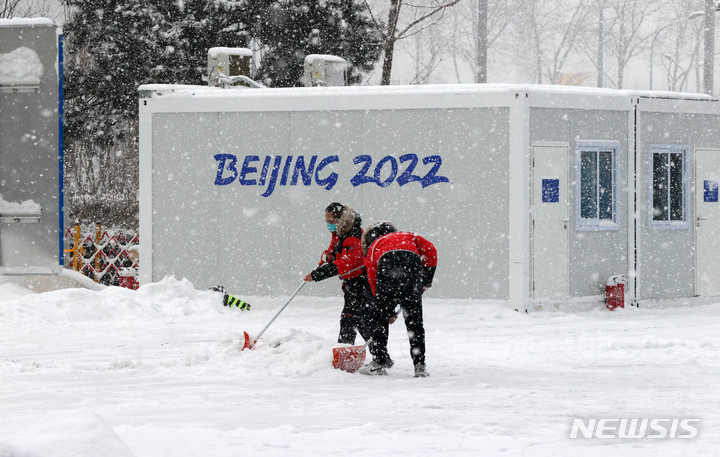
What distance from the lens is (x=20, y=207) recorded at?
10.8 ft

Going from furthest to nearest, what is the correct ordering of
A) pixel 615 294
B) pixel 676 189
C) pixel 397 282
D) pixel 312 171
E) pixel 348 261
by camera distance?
pixel 676 189
pixel 312 171
pixel 615 294
pixel 348 261
pixel 397 282

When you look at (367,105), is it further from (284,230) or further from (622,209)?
(622,209)

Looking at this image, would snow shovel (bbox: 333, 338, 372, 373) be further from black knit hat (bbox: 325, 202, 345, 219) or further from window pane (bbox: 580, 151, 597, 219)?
window pane (bbox: 580, 151, 597, 219)

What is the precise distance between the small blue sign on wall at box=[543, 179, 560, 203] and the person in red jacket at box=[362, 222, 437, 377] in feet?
20.1

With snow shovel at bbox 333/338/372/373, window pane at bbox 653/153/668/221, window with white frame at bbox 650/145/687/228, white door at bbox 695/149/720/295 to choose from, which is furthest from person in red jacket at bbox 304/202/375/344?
white door at bbox 695/149/720/295

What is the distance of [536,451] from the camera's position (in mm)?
6000

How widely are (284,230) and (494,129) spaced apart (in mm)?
3407

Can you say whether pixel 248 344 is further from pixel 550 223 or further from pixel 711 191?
pixel 711 191

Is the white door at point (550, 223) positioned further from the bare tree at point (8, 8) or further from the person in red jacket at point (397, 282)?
the bare tree at point (8, 8)

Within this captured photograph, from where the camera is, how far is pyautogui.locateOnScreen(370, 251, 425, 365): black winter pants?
8.92 m

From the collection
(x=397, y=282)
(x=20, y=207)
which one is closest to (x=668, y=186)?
(x=397, y=282)

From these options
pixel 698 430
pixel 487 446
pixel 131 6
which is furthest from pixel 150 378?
pixel 131 6

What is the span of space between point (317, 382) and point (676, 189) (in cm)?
935

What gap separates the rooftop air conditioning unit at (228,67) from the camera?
1733 centimetres
